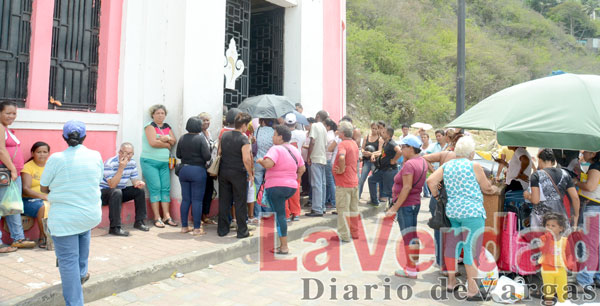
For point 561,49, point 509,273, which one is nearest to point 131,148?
point 509,273

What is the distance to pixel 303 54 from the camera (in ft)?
30.2

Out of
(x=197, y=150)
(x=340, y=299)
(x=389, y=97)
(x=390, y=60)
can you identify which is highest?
(x=390, y=60)

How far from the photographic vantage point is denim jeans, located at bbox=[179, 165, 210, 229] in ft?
19.6

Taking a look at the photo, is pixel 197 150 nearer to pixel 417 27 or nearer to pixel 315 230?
pixel 315 230

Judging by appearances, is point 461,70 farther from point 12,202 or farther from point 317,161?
point 12,202

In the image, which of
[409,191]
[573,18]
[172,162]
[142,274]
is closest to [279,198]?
[409,191]

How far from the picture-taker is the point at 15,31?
17.9 feet

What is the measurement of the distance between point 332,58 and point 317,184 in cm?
392

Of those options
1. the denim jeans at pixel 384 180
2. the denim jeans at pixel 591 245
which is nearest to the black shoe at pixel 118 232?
the denim jeans at pixel 384 180

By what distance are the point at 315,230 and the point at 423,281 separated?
97.5 inches

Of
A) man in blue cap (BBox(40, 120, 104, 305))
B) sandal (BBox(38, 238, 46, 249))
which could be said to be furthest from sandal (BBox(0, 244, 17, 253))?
man in blue cap (BBox(40, 120, 104, 305))

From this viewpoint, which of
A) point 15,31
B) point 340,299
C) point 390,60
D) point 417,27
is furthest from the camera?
point 417,27

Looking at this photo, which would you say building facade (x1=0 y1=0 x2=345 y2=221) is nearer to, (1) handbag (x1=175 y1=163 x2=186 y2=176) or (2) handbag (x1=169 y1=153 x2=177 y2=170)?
(2) handbag (x1=169 y1=153 x2=177 y2=170)

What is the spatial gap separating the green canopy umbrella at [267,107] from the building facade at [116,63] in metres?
0.69
